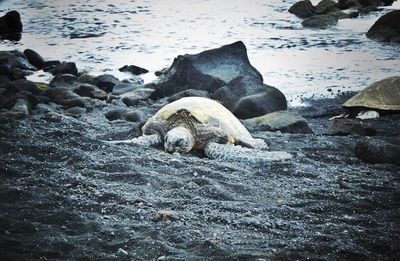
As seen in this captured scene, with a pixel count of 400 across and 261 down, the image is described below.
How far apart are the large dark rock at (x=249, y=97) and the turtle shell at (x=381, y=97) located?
3.34 ft

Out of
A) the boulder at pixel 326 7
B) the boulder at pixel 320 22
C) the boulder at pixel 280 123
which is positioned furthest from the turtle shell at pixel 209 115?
the boulder at pixel 326 7

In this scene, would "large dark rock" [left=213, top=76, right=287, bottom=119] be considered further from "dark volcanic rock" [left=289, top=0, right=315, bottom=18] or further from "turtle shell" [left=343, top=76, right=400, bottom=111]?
"dark volcanic rock" [left=289, top=0, right=315, bottom=18]

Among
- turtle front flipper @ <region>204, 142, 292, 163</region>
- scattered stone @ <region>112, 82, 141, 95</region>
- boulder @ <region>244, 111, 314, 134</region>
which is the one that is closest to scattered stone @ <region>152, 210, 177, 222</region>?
turtle front flipper @ <region>204, 142, 292, 163</region>

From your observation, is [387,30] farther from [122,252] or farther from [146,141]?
[122,252]

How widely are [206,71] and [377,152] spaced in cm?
414

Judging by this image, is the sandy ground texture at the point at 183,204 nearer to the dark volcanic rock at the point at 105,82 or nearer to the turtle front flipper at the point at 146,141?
the turtle front flipper at the point at 146,141

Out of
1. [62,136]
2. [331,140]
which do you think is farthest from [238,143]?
[62,136]

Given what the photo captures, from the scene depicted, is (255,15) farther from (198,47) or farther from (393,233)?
(393,233)

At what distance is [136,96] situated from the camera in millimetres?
7555

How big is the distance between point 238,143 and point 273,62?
505cm

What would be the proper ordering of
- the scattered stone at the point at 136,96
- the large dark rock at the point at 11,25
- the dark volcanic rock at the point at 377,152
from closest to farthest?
the dark volcanic rock at the point at 377,152
the scattered stone at the point at 136,96
the large dark rock at the point at 11,25

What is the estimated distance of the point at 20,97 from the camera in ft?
21.6

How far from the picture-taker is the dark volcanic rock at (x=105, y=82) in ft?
27.2

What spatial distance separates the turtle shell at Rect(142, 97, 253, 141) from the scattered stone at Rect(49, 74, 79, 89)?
11.8ft
